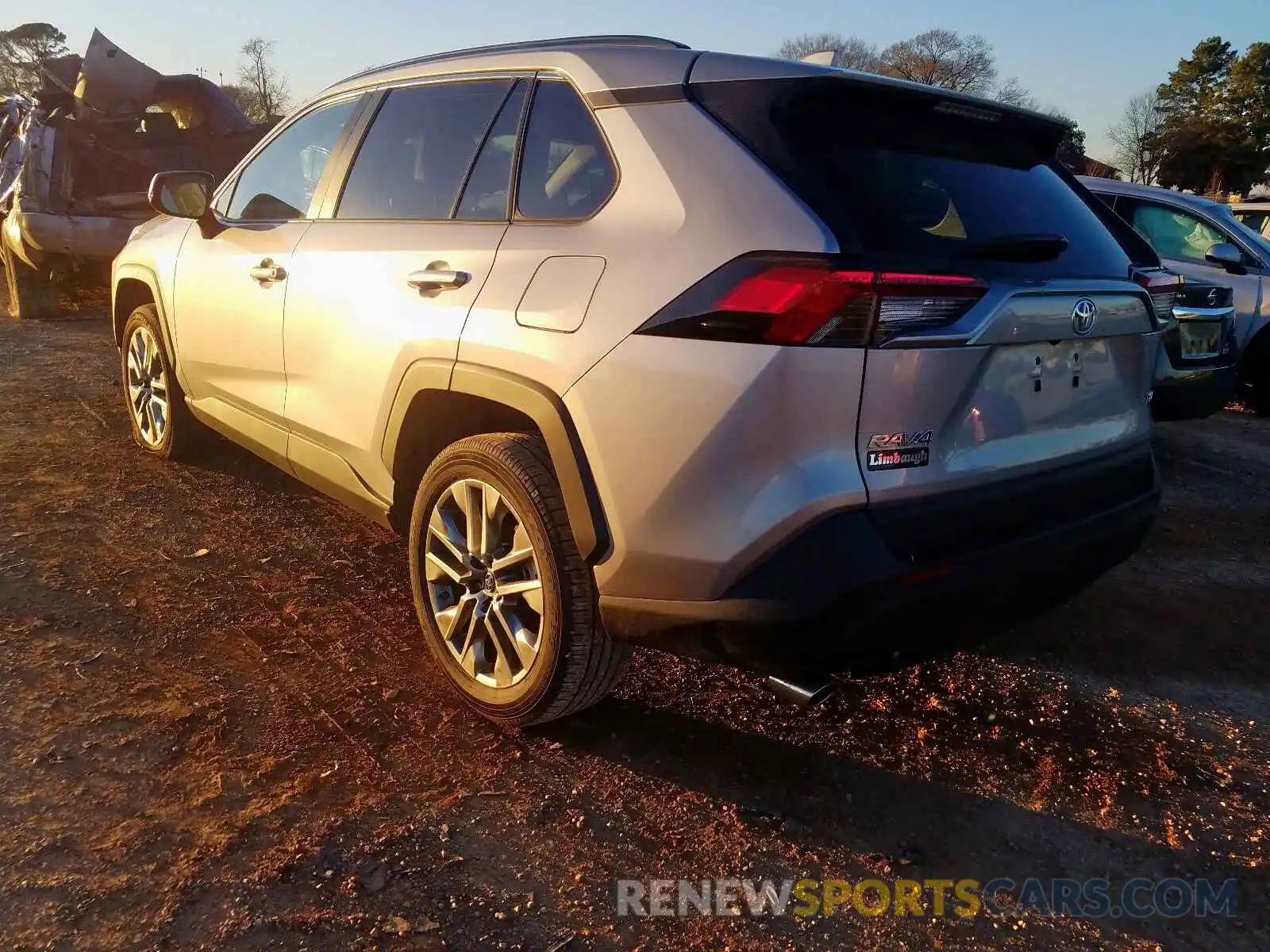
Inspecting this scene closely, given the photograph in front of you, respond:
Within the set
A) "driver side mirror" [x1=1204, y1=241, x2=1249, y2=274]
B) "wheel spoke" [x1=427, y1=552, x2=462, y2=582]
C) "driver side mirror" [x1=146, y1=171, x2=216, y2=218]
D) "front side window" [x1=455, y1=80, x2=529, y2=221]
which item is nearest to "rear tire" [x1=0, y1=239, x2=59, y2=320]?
"driver side mirror" [x1=146, y1=171, x2=216, y2=218]

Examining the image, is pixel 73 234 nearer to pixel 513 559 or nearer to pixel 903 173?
pixel 513 559

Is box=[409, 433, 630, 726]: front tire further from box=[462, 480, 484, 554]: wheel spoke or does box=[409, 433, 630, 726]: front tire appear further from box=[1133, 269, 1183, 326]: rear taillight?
box=[1133, 269, 1183, 326]: rear taillight

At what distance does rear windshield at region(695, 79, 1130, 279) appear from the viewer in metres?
2.03

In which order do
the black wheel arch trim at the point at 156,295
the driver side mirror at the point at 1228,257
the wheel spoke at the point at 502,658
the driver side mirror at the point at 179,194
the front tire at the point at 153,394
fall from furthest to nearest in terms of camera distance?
1. the driver side mirror at the point at 1228,257
2. the front tire at the point at 153,394
3. the black wheel arch trim at the point at 156,295
4. the driver side mirror at the point at 179,194
5. the wheel spoke at the point at 502,658

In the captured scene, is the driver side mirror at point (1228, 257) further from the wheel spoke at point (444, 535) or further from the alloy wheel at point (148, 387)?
the alloy wheel at point (148, 387)

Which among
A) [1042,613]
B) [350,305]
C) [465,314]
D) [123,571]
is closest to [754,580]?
[1042,613]

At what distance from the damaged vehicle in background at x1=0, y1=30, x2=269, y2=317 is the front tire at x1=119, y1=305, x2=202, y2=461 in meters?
4.91

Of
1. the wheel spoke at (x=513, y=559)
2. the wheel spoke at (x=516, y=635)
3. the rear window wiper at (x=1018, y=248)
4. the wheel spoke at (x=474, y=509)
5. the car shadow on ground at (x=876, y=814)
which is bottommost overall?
the car shadow on ground at (x=876, y=814)

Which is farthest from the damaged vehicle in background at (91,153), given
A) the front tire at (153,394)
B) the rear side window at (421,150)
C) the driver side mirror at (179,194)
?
the rear side window at (421,150)

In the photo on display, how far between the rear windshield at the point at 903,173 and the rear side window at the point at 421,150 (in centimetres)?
98

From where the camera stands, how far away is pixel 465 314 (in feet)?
8.34

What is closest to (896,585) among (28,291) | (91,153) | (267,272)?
(267,272)

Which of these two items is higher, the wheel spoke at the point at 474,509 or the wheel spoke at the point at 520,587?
the wheel spoke at the point at 474,509

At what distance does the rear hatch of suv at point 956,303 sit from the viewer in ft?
6.42
